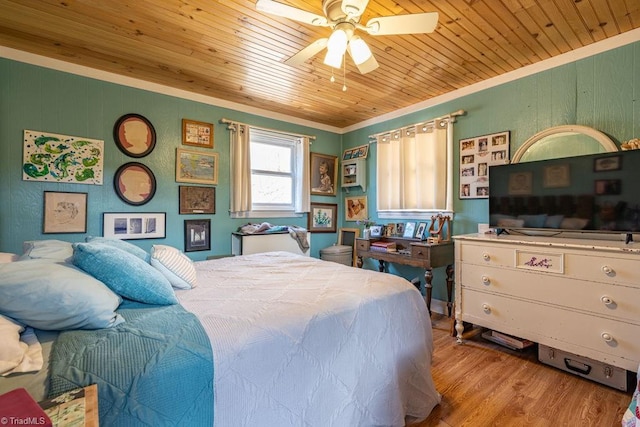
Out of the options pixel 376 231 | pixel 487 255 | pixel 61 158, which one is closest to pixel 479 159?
pixel 487 255

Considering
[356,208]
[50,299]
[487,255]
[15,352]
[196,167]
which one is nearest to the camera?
[15,352]

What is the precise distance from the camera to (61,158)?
256 cm

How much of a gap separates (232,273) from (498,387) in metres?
1.93

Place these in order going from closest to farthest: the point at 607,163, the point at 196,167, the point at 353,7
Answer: the point at 353,7 < the point at 607,163 < the point at 196,167

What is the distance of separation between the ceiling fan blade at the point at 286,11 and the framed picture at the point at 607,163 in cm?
216

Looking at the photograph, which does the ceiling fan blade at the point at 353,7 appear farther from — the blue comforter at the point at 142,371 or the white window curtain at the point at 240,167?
the white window curtain at the point at 240,167

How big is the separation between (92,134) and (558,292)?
408 centimetres

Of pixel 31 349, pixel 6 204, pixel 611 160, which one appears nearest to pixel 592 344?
pixel 611 160

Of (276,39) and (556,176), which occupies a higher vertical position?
(276,39)

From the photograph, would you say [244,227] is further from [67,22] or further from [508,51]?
[508,51]

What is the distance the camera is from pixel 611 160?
203 cm

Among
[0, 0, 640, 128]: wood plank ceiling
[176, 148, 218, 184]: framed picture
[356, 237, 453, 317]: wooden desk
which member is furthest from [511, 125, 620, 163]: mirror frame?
[176, 148, 218, 184]: framed picture

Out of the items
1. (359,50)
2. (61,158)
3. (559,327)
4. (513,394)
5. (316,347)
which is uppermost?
(359,50)

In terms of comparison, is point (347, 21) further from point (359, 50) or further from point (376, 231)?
point (376, 231)
